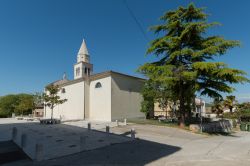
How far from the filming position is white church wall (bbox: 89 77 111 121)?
2836 centimetres

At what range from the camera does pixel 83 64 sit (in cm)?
4572

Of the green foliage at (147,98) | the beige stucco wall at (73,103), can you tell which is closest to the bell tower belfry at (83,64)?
the beige stucco wall at (73,103)

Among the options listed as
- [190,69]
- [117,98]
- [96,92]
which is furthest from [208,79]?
[96,92]

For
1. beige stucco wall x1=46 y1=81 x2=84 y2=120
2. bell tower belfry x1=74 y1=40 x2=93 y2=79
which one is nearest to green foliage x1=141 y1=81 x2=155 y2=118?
beige stucco wall x1=46 y1=81 x2=84 y2=120

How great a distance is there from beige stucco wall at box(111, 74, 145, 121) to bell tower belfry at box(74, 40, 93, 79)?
16.3 meters

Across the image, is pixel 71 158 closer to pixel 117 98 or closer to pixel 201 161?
pixel 201 161

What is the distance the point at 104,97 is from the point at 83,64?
18906 mm

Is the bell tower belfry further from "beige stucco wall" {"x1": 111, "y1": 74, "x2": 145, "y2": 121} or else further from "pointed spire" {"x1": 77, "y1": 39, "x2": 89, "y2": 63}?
"beige stucco wall" {"x1": 111, "y1": 74, "x2": 145, "y2": 121}

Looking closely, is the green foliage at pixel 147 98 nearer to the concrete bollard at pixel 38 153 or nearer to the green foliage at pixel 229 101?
the green foliage at pixel 229 101

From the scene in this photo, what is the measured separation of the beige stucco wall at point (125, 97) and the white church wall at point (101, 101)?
0.68 meters

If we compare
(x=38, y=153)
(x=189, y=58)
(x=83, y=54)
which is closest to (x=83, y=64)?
(x=83, y=54)

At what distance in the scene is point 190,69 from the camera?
2156cm

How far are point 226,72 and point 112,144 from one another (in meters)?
12.7

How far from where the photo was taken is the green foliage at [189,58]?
20125mm
